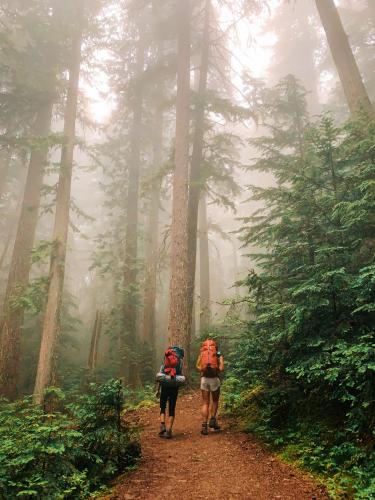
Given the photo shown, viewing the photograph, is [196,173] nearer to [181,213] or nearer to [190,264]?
[181,213]

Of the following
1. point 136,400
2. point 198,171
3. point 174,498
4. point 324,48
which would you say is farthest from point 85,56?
point 324,48

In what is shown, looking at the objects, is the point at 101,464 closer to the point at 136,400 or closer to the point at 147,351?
the point at 136,400

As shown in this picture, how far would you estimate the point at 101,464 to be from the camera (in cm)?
514

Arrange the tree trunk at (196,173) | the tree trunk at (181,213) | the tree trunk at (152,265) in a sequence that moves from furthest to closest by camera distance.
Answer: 1. the tree trunk at (152,265)
2. the tree trunk at (196,173)
3. the tree trunk at (181,213)

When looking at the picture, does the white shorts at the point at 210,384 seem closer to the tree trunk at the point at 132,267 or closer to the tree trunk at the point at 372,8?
the tree trunk at the point at 132,267

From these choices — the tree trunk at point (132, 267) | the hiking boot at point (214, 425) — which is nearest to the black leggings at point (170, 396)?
the hiking boot at point (214, 425)

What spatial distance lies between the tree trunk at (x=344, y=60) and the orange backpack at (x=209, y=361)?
702 cm

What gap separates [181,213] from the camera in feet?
39.3

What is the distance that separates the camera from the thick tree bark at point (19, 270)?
38.9 ft

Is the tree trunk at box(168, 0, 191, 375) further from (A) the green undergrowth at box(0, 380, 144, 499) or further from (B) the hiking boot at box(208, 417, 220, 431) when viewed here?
(A) the green undergrowth at box(0, 380, 144, 499)

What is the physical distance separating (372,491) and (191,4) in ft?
58.6

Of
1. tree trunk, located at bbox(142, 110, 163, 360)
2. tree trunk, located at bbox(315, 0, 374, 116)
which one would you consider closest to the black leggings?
tree trunk, located at bbox(142, 110, 163, 360)

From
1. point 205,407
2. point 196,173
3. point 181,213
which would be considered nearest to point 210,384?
point 205,407

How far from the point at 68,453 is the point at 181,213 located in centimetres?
835
